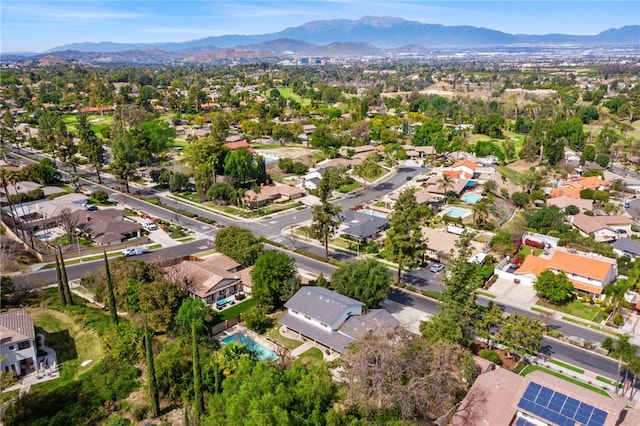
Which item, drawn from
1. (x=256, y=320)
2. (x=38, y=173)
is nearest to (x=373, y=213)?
(x=256, y=320)

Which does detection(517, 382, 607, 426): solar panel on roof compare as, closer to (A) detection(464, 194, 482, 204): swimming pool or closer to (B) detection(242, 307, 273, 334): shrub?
(B) detection(242, 307, 273, 334): shrub

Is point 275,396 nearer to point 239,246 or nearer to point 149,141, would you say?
point 239,246

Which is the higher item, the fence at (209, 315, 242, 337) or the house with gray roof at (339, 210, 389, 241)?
the house with gray roof at (339, 210, 389, 241)

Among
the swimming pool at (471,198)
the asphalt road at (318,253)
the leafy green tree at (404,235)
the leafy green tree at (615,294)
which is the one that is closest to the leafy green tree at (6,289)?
the asphalt road at (318,253)

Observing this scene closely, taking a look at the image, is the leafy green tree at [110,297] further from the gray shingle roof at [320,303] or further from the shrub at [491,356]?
the shrub at [491,356]

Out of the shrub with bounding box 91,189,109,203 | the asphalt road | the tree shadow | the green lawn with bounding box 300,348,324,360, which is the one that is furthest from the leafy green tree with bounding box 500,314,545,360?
the shrub with bounding box 91,189,109,203

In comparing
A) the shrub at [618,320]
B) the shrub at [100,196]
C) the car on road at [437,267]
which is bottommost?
the car on road at [437,267]
